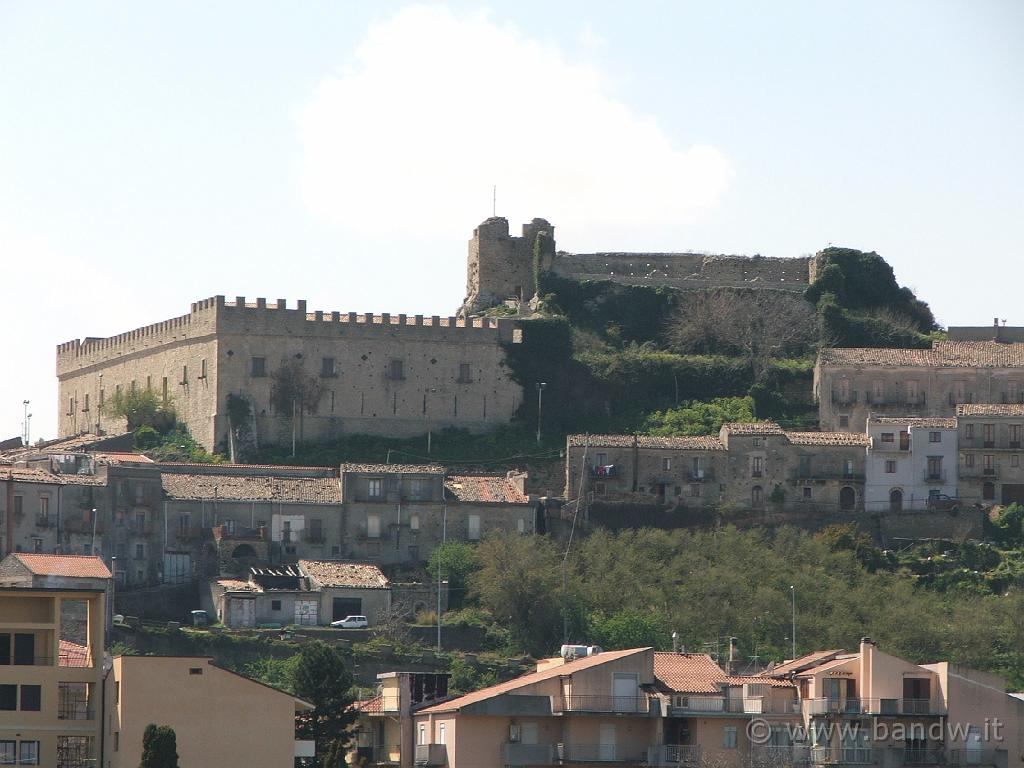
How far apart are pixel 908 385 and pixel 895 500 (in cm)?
668

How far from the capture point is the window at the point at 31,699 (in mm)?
54625

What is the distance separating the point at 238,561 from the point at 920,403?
27164 millimetres

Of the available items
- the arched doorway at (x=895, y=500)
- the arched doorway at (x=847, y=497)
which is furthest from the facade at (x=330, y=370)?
the arched doorway at (x=895, y=500)

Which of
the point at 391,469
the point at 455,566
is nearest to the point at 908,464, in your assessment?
the point at 455,566

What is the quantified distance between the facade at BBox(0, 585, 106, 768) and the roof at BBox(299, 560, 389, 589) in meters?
28.9

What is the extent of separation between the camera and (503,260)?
4259 inches

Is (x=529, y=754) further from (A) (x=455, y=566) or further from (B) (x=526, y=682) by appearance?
(A) (x=455, y=566)

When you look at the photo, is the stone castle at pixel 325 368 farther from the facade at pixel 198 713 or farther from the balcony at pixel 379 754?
the facade at pixel 198 713

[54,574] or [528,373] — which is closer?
[54,574]

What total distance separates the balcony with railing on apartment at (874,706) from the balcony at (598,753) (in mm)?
4293

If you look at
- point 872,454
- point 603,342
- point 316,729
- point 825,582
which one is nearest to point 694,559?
point 825,582

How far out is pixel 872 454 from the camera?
95.9 m

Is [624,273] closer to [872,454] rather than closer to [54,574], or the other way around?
[872,454]

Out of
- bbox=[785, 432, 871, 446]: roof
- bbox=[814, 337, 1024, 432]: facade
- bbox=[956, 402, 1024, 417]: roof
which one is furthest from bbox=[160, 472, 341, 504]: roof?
bbox=[956, 402, 1024, 417]: roof
